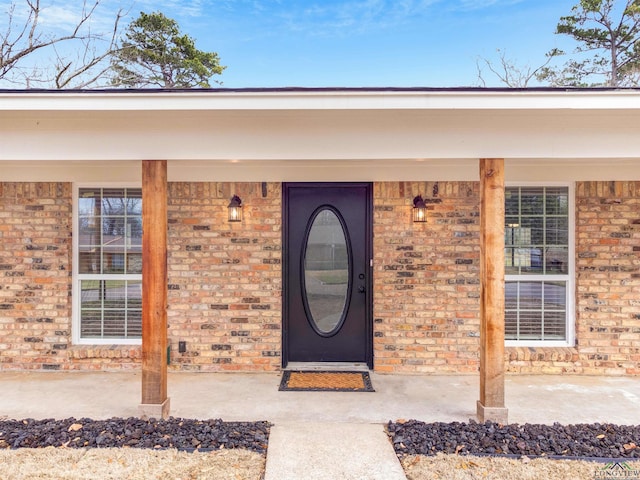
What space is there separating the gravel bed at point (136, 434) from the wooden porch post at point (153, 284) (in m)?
0.22

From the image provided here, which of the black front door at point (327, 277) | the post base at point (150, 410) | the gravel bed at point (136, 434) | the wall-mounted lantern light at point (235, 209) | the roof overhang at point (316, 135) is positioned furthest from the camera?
the black front door at point (327, 277)

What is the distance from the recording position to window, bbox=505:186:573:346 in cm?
454

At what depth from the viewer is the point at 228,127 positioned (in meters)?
3.20

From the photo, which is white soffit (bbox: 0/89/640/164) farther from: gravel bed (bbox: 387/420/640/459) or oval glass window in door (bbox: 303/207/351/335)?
gravel bed (bbox: 387/420/640/459)

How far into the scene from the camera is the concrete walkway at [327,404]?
279 cm

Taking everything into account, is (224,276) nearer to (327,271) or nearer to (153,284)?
(327,271)

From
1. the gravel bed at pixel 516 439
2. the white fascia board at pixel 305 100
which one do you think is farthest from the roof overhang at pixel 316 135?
the gravel bed at pixel 516 439

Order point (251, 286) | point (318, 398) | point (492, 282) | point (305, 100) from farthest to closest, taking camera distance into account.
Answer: point (251, 286) < point (318, 398) < point (492, 282) < point (305, 100)

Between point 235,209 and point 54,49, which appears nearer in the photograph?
point 235,209

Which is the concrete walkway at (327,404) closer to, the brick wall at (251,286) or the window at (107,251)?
the brick wall at (251,286)

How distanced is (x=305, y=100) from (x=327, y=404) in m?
2.60

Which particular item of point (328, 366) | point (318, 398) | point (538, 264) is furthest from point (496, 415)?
point (538, 264)

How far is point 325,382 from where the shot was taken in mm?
4172

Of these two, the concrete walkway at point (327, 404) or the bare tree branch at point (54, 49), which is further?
the bare tree branch at point (54, 49)
